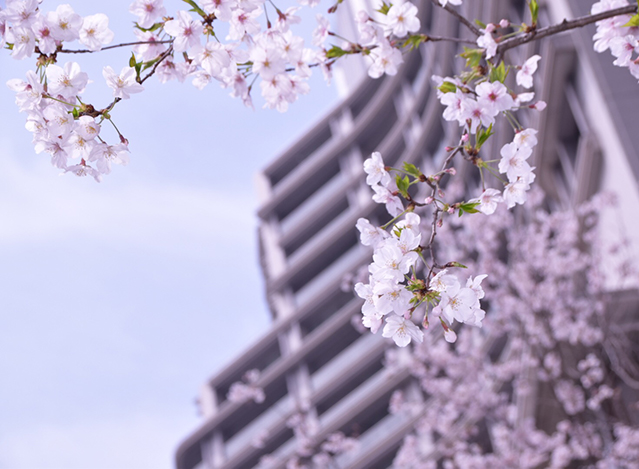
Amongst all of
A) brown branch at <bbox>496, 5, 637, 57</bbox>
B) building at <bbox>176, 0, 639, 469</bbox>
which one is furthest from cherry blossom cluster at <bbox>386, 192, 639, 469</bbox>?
brown branch at <bbox>496, 5, 637, 57</bbox>

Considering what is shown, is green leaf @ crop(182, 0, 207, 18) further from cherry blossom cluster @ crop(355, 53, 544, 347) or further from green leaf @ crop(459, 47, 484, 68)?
green leaf @ crop(459, 47, 484, 68)

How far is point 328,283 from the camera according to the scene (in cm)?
3200

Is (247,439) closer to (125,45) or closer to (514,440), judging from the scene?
(514,440)

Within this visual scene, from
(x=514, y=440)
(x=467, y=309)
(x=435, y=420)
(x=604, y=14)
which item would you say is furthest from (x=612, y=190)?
(x=467, y=309)

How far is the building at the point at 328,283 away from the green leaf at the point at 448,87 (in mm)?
15290

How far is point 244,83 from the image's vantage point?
2920mm

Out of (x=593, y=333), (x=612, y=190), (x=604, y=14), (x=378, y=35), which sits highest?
(x=612, y=190)

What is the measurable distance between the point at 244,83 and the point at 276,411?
29267mm

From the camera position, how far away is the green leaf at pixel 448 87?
2660 mm

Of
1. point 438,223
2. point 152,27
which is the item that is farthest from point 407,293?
point 152,27

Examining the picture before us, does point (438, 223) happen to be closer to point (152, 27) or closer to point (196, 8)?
point (196, 8)

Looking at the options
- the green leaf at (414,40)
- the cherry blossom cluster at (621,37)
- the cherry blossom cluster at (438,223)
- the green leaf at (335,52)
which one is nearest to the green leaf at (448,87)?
the cherry blossom cluster at (438,223)

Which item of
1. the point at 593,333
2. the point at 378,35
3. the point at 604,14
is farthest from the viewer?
the point at 593,333

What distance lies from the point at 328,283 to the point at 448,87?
96.8 ft
